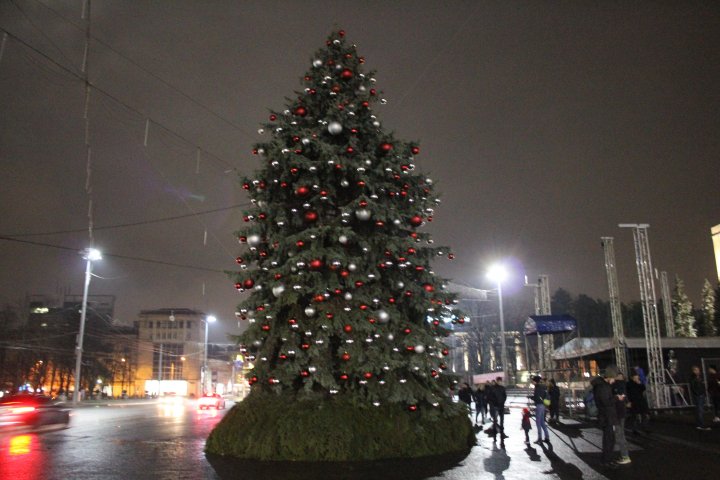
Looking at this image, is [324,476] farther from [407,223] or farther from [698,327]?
[698,327]

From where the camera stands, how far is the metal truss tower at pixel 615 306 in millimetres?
24281

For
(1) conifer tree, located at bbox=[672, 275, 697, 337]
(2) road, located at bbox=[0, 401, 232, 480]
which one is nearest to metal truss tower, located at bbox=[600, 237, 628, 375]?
(2) road, located at bbox=[0, 401, 232, 480]

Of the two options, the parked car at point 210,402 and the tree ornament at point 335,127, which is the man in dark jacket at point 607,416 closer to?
the tree ornament at point 335,127

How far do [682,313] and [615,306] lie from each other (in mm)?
54754

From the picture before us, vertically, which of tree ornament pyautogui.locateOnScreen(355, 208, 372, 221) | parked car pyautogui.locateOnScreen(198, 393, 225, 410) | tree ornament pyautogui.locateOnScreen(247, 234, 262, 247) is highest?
tree ornament pyautogui.locateOnScreen(355, 208, 372, 221)

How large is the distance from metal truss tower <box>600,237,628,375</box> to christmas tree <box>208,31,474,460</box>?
555 inches

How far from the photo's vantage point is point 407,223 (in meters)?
13.6

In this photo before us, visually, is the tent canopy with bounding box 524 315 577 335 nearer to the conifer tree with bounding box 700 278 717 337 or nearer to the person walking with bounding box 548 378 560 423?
the person walking with bounding box 548 378 560 423

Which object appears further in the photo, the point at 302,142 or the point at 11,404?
the point at 11,404

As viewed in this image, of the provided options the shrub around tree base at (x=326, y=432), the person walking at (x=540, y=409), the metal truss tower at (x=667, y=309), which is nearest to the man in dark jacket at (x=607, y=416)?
the shrub around tree base at (x=326, y=432)

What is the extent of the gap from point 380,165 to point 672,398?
2091cm

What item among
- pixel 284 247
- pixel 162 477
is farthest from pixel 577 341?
pixel 162 477

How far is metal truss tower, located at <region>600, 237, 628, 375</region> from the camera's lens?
2428 cm

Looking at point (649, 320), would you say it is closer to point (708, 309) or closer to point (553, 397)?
point (553, 397)
